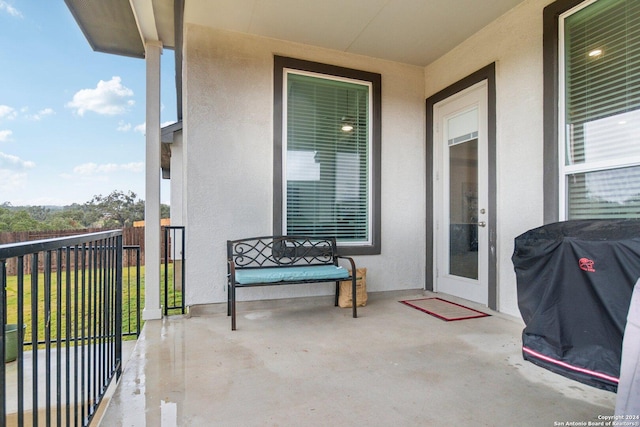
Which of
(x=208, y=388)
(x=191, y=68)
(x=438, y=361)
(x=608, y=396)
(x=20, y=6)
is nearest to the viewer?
(x=608, y=396)

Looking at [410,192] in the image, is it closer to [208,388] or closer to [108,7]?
[208,388]

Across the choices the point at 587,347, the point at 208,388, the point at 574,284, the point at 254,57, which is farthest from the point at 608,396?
the point at 254,57

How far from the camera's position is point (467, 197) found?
12.4 feet

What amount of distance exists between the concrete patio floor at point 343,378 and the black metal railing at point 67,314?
211mm

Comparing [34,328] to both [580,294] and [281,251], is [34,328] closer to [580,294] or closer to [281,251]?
[580,294]

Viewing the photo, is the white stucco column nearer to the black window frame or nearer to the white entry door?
the black window frame

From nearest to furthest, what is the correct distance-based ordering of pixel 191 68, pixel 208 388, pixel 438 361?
1. pixel 208 388
2. pixel 438 361
3. pixel 191 68

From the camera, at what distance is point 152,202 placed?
3.30m

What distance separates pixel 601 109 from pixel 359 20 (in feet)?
7.33

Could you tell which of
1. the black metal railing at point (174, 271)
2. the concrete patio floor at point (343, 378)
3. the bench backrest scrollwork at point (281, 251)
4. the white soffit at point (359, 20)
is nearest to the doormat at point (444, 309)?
the concrete patio floor at point (343, 378)

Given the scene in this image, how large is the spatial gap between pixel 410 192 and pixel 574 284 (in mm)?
2531

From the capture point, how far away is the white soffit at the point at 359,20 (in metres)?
3.11

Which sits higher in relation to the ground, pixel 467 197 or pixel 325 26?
pixel 325 26

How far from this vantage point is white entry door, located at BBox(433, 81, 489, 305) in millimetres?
3576
